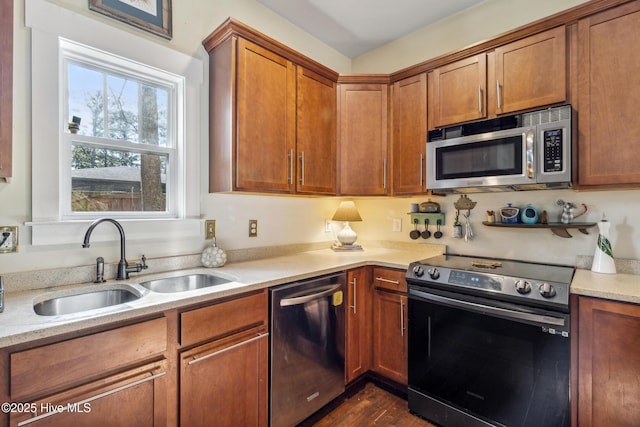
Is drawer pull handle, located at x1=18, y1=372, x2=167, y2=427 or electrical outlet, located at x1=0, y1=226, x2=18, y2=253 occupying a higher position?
electrical outlet, located at x1=0, y1=226, x2=18, y2=253

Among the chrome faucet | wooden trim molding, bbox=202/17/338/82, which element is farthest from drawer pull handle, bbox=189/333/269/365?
wooden trim molding, bbox=202/17/338/82

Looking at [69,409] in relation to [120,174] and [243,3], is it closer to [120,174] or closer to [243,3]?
[120,174]

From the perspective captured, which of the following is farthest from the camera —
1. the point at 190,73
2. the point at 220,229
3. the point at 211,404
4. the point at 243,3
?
the point at 243,3

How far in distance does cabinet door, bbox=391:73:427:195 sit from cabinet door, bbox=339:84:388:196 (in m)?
0.10

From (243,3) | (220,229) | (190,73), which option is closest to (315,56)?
(243,3)

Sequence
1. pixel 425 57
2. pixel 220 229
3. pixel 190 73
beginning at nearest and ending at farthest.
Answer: pixel 190 73
pixel 220 229
pixel 425 57

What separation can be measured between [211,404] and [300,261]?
1021mm

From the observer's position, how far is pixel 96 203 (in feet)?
5.35

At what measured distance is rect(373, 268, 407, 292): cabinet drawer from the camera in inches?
79.7

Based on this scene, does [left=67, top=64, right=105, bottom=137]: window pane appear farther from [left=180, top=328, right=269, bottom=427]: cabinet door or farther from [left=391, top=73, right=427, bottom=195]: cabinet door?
[left=391, top=73, right=427, bottom=195]: cabinet door

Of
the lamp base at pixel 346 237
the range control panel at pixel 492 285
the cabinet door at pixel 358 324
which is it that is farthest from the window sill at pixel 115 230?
the range control panel at pixel 492 285

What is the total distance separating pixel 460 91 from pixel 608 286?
1.44 meters

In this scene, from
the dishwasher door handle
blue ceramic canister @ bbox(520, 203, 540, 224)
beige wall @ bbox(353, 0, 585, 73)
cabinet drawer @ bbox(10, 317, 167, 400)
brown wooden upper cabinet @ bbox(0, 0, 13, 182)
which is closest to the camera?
cabinet drawer @ bbox(10, 317, 167, 400)

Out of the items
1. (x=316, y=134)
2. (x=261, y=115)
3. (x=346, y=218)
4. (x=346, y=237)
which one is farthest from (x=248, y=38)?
(x=346, y=237)
